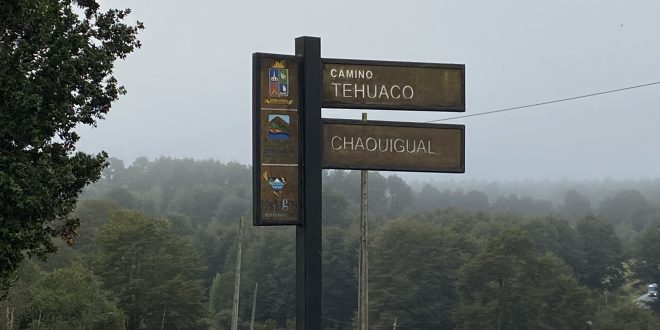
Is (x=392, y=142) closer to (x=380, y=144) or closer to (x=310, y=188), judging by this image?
(x=380, y=144)

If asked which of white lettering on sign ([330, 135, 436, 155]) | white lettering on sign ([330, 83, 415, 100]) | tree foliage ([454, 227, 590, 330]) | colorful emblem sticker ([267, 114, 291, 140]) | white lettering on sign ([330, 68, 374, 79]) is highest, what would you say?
white lettering on sign ([330, 68, 374, 79])

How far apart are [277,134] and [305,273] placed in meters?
1.87

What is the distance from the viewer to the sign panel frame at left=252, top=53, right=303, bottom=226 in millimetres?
11883

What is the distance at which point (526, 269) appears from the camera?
275 feet

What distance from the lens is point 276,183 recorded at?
39.3ft

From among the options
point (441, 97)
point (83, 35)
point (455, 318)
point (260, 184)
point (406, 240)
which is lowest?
point (455, 318)

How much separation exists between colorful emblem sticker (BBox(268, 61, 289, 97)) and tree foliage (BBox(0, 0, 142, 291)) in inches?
104

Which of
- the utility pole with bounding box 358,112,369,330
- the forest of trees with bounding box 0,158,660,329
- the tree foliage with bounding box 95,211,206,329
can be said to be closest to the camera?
the utility pole with bounding box 358,112,369,330

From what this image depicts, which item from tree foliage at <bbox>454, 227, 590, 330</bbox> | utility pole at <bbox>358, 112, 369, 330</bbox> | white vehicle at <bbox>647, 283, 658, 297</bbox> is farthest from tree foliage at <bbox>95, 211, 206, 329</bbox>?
utility pole at <bbox>358, 112, 369, 330</bbox>

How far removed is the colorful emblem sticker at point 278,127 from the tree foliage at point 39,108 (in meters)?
2.81

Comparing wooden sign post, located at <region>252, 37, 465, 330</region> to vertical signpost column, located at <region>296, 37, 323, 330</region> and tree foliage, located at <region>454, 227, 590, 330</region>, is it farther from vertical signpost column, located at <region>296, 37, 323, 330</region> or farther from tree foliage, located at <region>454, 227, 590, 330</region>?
tree foliage, located at <region>454, 227, 590, 330</region>

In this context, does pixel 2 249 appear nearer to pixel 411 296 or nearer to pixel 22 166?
pixel 22 166

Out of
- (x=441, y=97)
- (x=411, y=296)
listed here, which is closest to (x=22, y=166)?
(x=441, y=97)

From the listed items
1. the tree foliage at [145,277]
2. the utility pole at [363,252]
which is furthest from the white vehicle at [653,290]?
the utility pole at [363,252]
